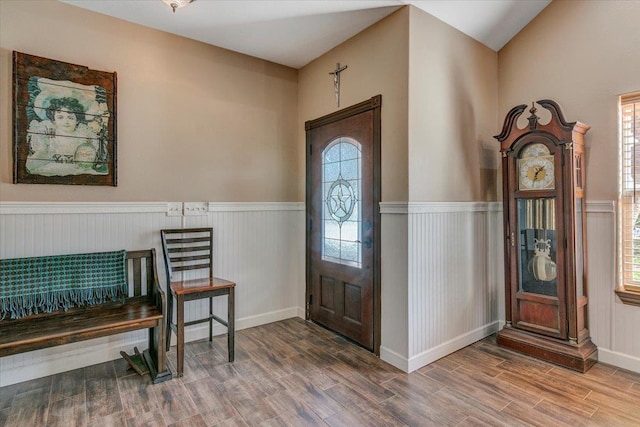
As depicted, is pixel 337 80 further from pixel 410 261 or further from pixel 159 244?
pixel 159 244

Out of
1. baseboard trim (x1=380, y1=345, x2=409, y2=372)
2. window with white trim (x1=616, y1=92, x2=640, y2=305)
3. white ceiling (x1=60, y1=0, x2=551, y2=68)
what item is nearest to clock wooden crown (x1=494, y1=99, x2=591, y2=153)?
window with white trim (x1=616, y1=92, x2=640, y2=305)

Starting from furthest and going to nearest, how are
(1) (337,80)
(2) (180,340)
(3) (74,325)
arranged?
(1) (337,80), (2) (180,340), (3) (74,325)

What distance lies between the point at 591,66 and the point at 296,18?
2380 millimetres

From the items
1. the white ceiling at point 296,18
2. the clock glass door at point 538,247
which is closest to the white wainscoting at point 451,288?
the clock glass door at point 538,247

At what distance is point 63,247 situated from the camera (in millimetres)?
2617

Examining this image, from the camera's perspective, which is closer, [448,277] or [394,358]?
[394,358]

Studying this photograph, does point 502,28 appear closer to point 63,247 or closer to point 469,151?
point 469,151

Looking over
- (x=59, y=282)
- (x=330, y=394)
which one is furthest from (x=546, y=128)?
(x=59, y=282)

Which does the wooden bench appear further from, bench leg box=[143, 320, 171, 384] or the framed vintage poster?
the framed vintage poster

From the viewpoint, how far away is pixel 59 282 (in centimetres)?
244

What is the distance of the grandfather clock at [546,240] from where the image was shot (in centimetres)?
266

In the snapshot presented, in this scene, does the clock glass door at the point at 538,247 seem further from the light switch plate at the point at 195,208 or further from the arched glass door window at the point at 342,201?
the light switch plate at the point at 195,208

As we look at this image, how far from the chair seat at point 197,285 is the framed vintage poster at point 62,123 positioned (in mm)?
971

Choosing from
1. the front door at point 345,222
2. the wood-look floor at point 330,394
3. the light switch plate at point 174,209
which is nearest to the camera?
the wood-look floor at point 330,394
